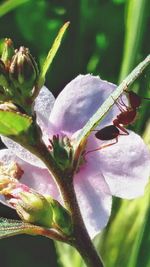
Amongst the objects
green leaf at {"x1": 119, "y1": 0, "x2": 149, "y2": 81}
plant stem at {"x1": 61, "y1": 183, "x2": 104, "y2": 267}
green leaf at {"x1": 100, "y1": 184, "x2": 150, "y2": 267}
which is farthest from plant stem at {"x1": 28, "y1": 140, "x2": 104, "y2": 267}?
green leaf at {"x1": 119, "y1": 0, "x2": 149, "y2": 81}

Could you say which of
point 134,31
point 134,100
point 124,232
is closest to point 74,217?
point 134,100

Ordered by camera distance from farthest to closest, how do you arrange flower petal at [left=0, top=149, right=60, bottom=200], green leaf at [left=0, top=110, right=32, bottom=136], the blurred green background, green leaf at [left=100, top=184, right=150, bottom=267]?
the blurred green background, green leaf at [left=100, top=184, right=150, bottom=267], flower petal at [left=0, top=149, right=60, bottom=200], green leaf at [left=0, top=110, right=32, bottom=136]

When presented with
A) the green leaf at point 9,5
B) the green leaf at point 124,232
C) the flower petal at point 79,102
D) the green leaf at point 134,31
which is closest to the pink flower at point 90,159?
the flower petal at point 79,102

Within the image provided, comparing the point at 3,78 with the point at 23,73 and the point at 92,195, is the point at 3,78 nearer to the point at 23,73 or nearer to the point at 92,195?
the point at 23,73

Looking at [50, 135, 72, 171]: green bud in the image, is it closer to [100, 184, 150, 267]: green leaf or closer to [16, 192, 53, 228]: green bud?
[16, 192, 53, 228]: green bud

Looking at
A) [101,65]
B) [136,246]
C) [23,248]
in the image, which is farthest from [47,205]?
[101,65]

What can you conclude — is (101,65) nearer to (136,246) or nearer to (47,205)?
(136,246)
